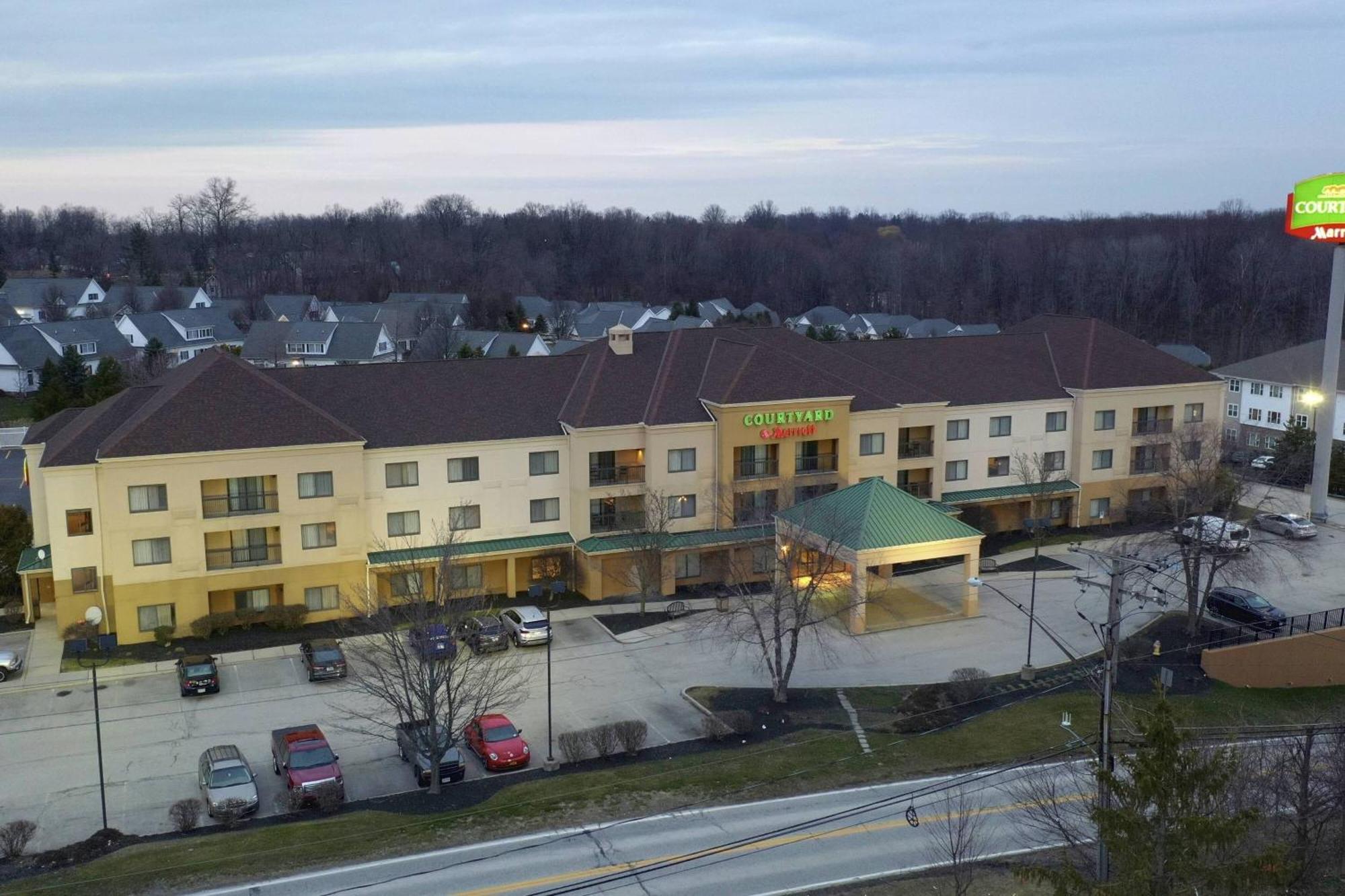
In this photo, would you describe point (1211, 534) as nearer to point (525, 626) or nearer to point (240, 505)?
point (525, 626)

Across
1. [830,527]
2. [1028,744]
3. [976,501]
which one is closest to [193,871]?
[1028,744]

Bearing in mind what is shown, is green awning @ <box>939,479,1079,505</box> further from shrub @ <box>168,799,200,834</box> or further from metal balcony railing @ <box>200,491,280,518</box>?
shrub @ <box>168,799,200,834</box>

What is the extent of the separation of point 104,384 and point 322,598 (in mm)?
33524

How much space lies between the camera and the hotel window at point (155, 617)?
45.6m

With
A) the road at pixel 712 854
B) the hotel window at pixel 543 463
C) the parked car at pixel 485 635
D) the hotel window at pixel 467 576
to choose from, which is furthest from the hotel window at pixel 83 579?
the road at pixel 712 854

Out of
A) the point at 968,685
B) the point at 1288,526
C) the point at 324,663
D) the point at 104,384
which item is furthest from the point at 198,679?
the point at 1288,526

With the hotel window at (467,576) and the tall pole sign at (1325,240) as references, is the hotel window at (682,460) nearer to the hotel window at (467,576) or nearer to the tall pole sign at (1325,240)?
the hotel window at (467,576)

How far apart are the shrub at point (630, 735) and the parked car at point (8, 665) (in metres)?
23.6

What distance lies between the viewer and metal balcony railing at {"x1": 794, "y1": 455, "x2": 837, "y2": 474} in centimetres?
5528

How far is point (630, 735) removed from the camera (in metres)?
35.4

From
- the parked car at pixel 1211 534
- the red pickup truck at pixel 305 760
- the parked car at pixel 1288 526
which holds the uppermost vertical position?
the parked car at pixel 1211 534

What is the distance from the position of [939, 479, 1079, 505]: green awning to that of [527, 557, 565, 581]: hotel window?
20644 millimetres

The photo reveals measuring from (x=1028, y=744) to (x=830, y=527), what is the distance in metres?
14.1

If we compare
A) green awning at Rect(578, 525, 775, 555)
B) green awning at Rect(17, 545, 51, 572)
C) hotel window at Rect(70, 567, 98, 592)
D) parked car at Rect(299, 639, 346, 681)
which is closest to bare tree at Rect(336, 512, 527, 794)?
parked car at Rect(299, 639, 346, 681)
